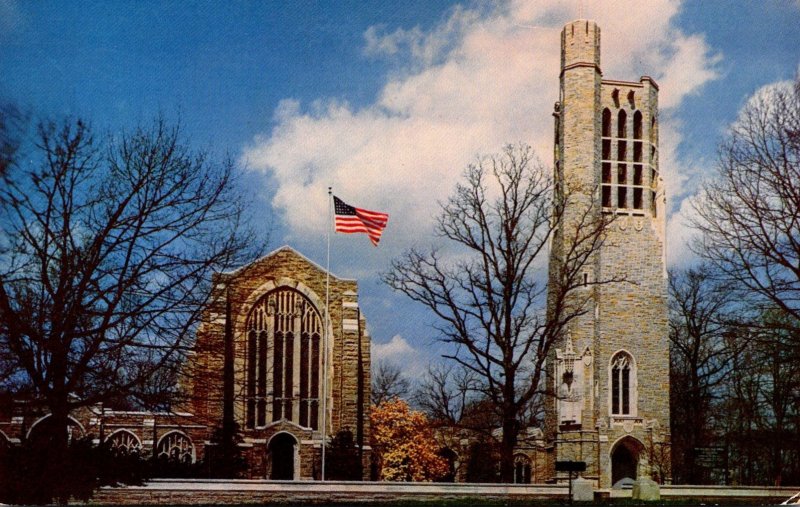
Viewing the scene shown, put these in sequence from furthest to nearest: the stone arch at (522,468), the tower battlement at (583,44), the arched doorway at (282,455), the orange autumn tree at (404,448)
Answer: the stone arch at (522,468)
the orange autumn tree at (404,448)
the tower battlement at (583,44)
the arched doorway at (282,455)

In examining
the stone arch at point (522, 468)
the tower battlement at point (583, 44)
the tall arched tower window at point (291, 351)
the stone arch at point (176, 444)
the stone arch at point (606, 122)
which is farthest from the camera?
the stone arch at point (522, 468)

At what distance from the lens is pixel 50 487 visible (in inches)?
619

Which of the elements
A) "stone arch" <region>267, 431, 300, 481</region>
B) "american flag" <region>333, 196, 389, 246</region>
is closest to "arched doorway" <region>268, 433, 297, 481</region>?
"stone arch" <region>267, 431, 300, 481</region>

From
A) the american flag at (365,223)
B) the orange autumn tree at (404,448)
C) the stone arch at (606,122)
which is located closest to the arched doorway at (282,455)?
the orange autumn tree at (404,448)

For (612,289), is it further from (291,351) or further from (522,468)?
(291,351)

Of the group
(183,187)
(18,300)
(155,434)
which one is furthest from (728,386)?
(18,300)

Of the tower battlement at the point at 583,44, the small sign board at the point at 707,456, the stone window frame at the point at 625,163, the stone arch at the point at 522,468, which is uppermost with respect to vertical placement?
the tower battlement at the point at 583,44

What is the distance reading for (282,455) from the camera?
39438mm

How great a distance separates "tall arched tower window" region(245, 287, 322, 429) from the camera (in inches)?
1576

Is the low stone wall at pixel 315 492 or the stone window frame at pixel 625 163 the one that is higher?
the stone window frame at pixel 625 163

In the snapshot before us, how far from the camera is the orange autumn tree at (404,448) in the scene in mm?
45094

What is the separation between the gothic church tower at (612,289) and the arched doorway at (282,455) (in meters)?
9.44

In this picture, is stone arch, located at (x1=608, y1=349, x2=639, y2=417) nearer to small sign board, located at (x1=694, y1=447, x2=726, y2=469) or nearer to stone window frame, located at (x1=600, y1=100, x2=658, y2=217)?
small sign board, located at (x1=694, y1=447, x2=726, y2=469)

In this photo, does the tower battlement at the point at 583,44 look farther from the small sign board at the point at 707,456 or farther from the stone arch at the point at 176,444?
the stone arch at the point at 176,444
